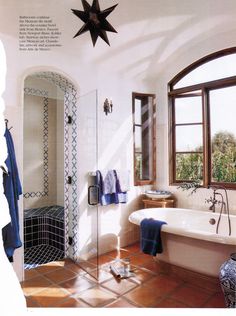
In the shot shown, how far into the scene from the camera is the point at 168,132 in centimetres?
328

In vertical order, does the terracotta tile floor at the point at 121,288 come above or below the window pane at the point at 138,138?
below

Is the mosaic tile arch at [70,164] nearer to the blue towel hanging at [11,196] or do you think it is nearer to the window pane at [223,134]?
the blue towel hanging at [11,196]

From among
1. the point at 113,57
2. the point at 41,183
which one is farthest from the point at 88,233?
the point at 113,57

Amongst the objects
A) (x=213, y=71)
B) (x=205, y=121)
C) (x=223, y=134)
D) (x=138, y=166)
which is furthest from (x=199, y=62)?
(x=138, y=166)

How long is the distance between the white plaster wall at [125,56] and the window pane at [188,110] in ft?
0.59

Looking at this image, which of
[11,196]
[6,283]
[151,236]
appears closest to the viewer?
[6,283]

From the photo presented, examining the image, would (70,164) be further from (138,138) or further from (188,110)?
(188,110)

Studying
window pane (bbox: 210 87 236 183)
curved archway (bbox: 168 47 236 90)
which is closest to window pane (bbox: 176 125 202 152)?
window pane (bbox: 210 87 236 183)

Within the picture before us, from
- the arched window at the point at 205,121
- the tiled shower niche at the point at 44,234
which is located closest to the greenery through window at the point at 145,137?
the arched window at the point at 205,121

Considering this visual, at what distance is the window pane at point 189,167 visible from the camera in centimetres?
303

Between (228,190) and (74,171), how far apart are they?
1.78 metres

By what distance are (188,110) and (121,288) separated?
91.2 inches

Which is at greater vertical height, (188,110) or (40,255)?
(188,110)

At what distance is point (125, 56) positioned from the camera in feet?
8.71
